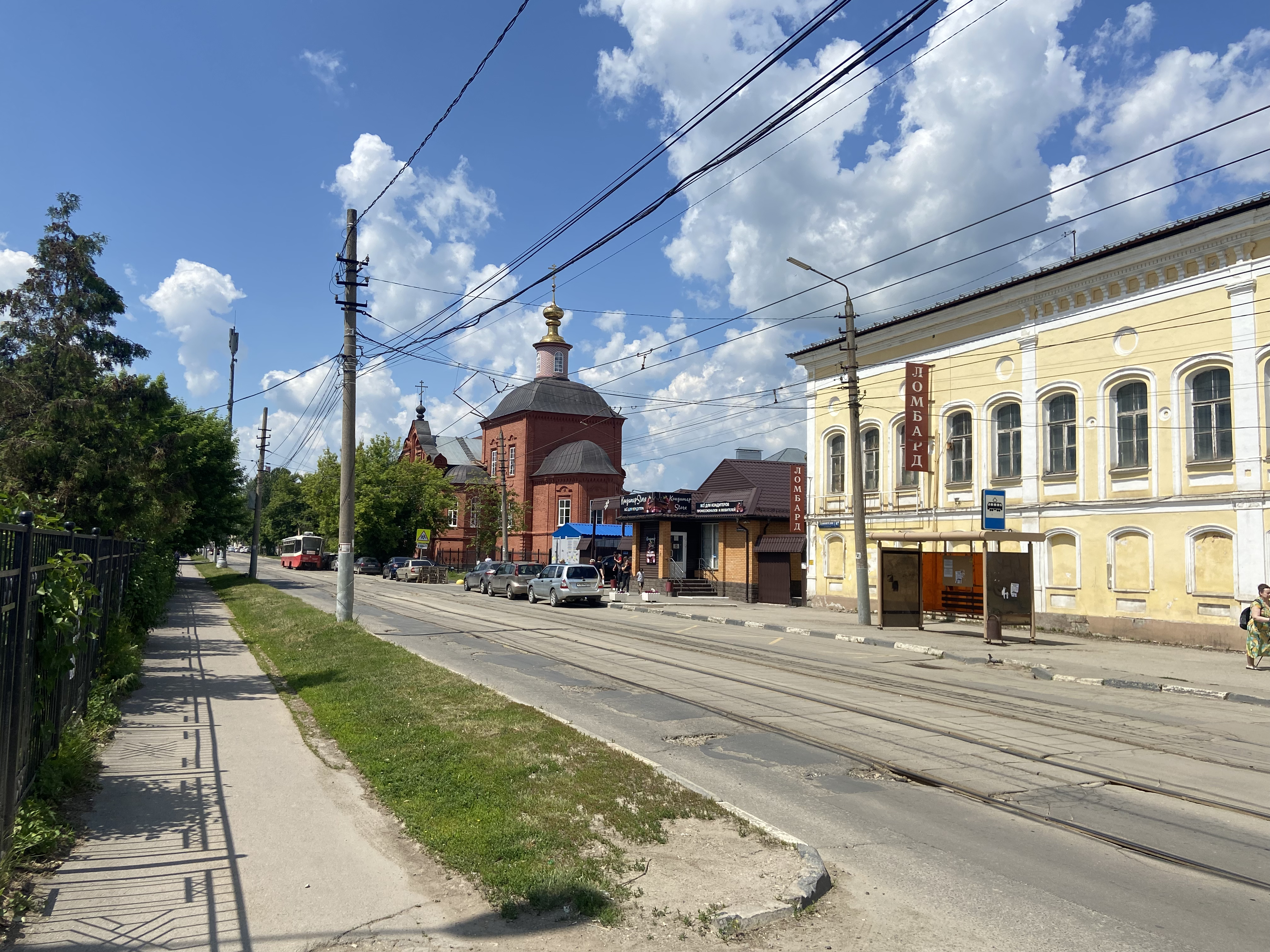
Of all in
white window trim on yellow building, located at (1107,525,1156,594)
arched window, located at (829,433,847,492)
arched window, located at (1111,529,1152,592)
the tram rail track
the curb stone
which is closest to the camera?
the tram rail track

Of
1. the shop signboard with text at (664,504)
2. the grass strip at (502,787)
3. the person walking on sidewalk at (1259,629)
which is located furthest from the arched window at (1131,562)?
the shop signboard with text at (664,504)

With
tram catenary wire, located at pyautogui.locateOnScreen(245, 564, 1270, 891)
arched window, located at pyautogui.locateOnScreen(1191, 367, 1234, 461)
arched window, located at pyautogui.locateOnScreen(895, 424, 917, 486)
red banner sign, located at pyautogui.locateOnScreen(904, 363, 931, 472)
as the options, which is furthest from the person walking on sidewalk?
arched window, located at pyautogui.locateOnScreen(895, 424, 917, 486)

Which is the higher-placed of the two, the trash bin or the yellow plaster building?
the yellow plaster building

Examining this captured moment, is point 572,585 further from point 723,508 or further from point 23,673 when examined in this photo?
point 23,673

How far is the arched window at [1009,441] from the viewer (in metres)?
24.2

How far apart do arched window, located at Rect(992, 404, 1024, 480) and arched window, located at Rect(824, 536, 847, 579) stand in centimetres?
685

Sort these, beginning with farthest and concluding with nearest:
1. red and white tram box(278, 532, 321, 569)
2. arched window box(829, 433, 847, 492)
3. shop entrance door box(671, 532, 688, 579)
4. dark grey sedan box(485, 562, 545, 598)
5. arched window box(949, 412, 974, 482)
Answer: red and white tram box(278, 532, 321, 569), shop entrance door box(671, 532, 688, 579), dark grey sedan box(485, 562, 545, 598), arched window box(829, 433, 847, 492), arched window box(949, 412, 974, 482)

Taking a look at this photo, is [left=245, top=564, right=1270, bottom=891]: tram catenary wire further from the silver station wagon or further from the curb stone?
the silver station wagon

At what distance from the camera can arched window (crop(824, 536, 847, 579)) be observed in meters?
30.2

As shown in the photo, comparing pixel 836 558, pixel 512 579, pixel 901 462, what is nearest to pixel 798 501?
pixel 836 558

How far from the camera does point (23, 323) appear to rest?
17.8m

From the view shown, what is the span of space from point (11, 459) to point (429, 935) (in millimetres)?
16329

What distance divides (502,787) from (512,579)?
30536 millimetres

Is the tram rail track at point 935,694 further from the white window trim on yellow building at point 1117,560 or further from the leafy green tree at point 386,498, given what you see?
the leafy green tree at point 386,498
